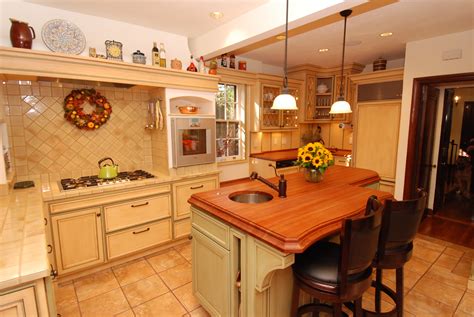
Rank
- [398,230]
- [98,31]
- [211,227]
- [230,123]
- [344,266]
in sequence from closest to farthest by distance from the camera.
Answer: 1. [344,266]
2. [398,230]
3. [211,227]
4. [98,31]
5. [230,123]

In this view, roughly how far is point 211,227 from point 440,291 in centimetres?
222

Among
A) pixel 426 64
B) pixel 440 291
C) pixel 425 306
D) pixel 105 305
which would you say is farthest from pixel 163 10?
pixel 440 291

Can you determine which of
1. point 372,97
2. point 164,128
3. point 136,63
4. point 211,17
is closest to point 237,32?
point 211,17

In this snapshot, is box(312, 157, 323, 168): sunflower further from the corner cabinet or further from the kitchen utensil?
the corner cabinet

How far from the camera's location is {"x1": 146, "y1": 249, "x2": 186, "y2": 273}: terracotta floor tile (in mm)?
2748

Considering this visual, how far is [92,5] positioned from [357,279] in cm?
310

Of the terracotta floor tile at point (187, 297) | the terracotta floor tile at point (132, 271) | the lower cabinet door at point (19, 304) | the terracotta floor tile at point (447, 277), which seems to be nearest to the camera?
→ the lower cabinet door at point (19, 304)

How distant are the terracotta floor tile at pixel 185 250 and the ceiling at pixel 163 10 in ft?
8.56

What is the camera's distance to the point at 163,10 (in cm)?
254

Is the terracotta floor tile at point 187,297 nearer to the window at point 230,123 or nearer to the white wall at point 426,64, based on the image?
the window at point 230,123

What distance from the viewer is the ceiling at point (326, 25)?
2373mm

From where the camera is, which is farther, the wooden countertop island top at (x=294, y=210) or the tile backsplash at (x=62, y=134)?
the tile backsplash at (x=62, y=134)

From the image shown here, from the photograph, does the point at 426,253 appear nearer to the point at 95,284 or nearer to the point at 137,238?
the point at 137,238

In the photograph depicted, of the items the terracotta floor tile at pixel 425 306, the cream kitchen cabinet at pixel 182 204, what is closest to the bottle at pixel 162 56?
the cream kitchen cabinet at pixel 182 204
